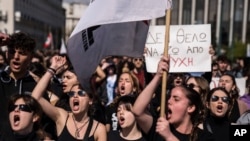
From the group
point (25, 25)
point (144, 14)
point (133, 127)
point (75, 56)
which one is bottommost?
point (133, 127)

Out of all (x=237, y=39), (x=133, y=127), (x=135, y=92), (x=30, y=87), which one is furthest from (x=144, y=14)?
(x=237, y=39)

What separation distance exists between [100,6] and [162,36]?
10.3 feet

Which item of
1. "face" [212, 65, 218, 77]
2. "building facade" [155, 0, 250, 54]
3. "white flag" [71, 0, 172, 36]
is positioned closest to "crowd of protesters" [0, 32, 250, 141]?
"white flag" [71, 0, 172, 36]

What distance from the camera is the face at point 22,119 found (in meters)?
4.27

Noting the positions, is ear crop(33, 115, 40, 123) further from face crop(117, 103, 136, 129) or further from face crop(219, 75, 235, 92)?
face crop(219, 75, 235, 92)

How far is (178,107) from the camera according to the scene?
4438mm

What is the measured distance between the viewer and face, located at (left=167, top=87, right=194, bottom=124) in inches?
174

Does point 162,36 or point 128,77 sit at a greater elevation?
point 162,36

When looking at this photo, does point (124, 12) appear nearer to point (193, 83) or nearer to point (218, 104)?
point (218, 104)

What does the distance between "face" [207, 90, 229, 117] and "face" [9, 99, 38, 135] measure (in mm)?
2045

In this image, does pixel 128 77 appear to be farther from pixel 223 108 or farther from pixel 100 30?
pixel 100 30

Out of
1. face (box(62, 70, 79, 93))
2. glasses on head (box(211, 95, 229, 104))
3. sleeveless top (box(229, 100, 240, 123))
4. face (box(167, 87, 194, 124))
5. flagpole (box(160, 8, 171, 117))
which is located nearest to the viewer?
flagpole (box(160, 8, 171, 117))

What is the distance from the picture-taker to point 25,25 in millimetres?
52906

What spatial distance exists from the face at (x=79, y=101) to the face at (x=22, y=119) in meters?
0.81
